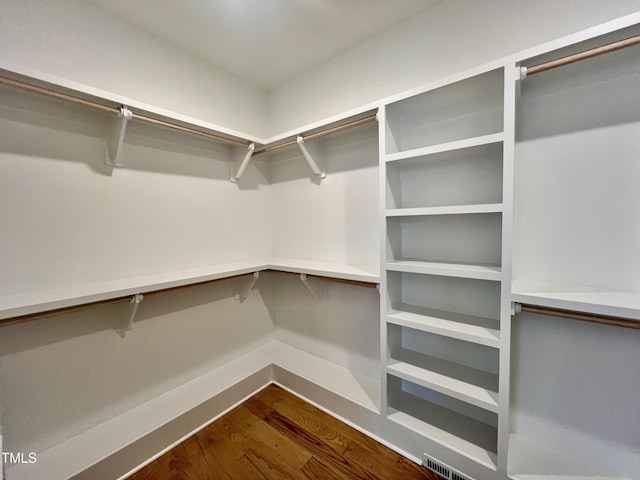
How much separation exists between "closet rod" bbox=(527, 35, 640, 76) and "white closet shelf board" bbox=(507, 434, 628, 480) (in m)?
1.71

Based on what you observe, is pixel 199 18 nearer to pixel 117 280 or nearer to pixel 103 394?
pixel 117 280

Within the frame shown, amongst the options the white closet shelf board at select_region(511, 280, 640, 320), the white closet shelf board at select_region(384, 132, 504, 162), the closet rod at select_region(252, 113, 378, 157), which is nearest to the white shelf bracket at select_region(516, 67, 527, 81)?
the white closet shelf board at select_region(384, 132, 504, 162)

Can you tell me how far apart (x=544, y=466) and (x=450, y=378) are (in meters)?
0.50

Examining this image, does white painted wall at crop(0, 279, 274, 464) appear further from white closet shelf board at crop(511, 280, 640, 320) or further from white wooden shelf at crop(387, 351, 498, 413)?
white closet shelf board at crop(511, 280, 640, 320)

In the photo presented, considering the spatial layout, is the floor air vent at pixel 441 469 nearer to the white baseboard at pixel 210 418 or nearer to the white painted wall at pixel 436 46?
the white baseboard at pixel 210 418

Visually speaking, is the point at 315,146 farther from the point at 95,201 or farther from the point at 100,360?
the point at 100,360

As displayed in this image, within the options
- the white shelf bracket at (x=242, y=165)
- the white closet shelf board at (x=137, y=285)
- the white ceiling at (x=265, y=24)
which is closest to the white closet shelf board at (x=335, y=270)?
the white closet shelf board at (x=137, y=285)

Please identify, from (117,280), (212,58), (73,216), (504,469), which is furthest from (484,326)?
(212,58)

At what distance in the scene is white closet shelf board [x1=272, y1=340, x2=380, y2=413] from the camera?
1.66 metres

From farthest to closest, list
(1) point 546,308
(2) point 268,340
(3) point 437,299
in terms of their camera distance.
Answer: (2) point 268,340 → (3) point 437,299 → (1) point 546,308

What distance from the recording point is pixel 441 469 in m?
1.30

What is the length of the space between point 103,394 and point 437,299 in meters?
2.01

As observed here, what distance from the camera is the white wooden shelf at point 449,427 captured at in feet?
4.12

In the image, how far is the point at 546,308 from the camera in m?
1.04
